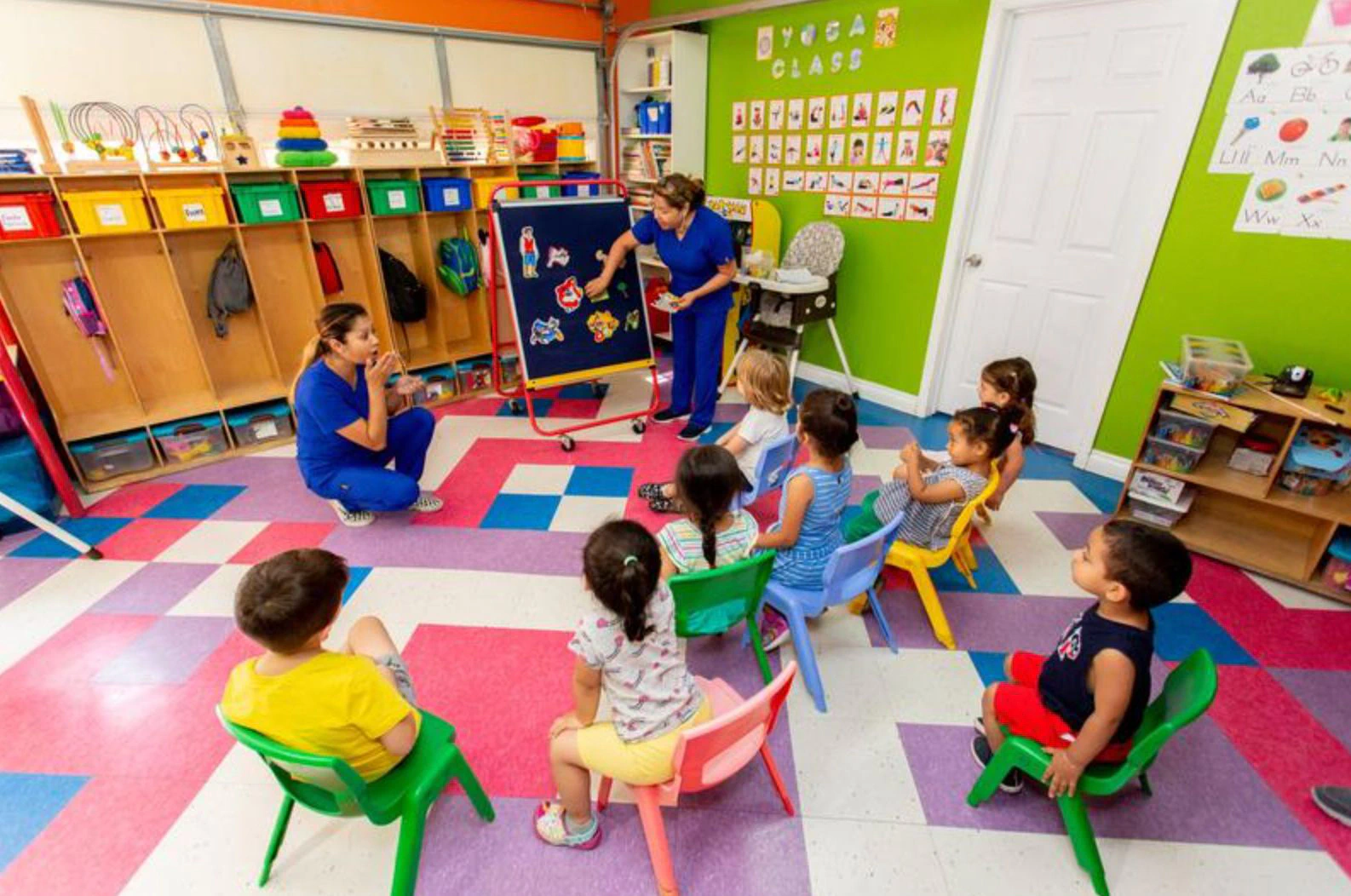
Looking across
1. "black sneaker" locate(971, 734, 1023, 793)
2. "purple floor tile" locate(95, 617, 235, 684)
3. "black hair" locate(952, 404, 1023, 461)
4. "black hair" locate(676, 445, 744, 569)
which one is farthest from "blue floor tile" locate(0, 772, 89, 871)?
"black hair" locate(952, 404, 1023, 461)

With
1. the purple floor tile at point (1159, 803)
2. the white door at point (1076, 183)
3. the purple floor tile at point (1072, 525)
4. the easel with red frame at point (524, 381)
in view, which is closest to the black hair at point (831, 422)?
the purple floor tile at point (1159, 803)

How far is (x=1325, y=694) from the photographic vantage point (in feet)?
6.99

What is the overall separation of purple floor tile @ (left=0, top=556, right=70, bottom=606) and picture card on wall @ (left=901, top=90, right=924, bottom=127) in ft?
15.6

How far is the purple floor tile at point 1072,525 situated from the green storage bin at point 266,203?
4.28 m

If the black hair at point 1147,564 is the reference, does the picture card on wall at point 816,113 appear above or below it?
above

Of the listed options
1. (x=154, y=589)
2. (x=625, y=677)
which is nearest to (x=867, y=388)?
(x=625, y=677)

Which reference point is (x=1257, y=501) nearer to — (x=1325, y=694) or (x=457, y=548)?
(x=1325, y=694)

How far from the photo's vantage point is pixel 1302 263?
8.89 feet

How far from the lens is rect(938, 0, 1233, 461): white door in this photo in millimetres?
2930

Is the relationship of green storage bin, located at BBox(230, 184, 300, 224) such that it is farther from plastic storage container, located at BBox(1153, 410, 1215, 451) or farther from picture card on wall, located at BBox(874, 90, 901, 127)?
plastic storage container, located at BBox(1153, 410, 1215, 451)

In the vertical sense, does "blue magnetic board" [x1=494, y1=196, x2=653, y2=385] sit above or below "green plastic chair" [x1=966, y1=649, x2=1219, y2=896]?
above

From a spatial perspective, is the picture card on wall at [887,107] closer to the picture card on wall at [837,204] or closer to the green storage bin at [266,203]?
the picture card on wall at [837,204]

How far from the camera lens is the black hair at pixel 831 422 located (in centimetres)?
191

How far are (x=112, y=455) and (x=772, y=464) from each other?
334 cm
